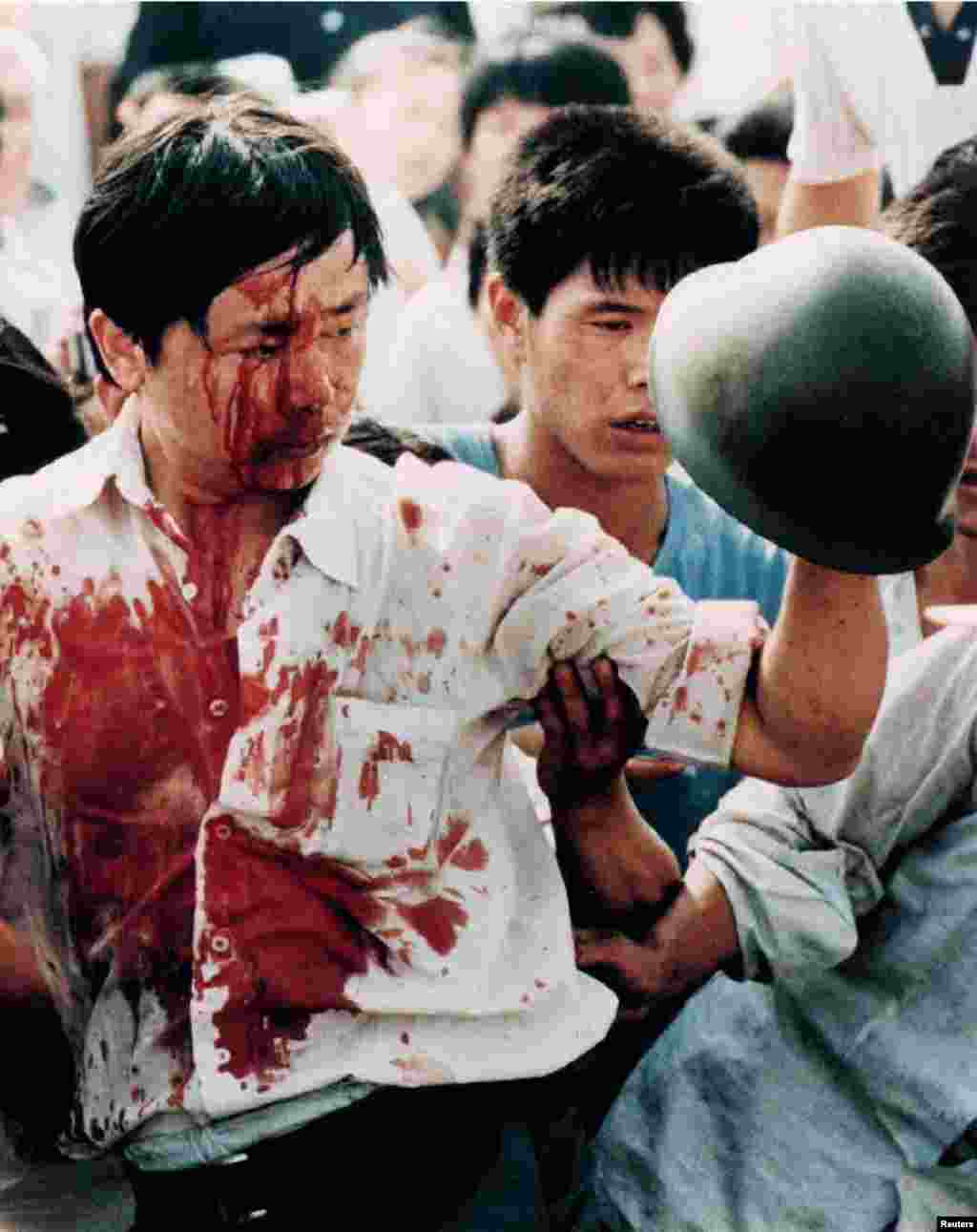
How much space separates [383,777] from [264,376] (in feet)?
1.14

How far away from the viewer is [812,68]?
9.05 feet

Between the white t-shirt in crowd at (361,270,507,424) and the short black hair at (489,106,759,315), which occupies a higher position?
the short black hair at (489,106,759,315)

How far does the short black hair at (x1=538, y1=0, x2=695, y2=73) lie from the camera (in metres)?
3.88

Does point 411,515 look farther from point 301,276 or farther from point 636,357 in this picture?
point 636,357

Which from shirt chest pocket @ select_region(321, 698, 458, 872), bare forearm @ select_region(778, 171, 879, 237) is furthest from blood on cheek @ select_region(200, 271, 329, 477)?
bare forearm @ select_region(778, 171, 879, 237)

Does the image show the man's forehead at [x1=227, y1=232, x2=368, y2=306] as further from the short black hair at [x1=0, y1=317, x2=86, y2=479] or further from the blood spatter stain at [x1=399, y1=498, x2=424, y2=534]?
the short black hair at [x1=0, y1=317, x2=86, y2=479]

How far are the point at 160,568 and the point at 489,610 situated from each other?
28 centimetres

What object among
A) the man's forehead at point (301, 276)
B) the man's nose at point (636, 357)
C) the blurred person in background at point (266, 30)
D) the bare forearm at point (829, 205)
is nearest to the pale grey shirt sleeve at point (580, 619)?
the man's forehead at point (301, 276)

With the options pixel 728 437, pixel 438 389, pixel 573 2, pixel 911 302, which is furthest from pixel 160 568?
pixel 573 2

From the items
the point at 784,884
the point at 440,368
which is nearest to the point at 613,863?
the point at 784,884

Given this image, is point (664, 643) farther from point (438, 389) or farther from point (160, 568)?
point (438, 389)

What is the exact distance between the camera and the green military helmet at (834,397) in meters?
1.33

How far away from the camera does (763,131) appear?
3699mm

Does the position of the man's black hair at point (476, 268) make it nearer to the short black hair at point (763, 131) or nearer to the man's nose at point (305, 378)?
the short black hair at point (763, 131)
